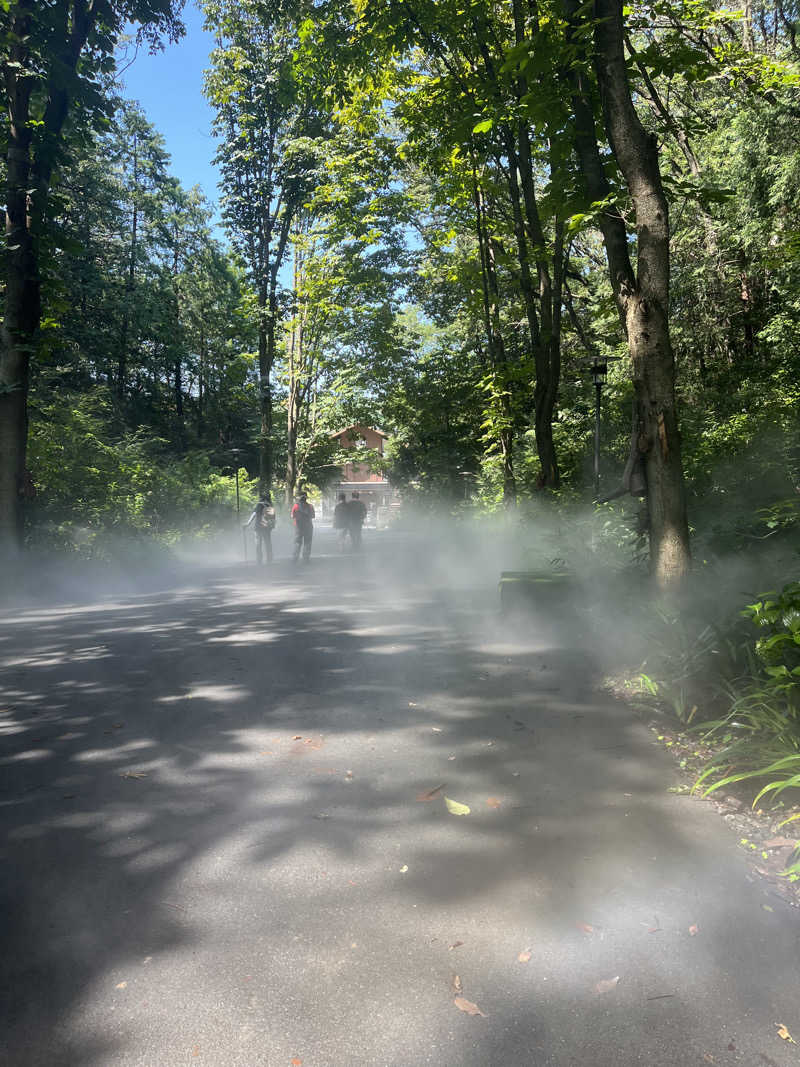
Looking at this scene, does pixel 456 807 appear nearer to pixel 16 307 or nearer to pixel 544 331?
pixel 544 331

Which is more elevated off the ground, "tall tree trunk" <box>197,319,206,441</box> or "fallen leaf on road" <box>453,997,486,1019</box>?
"tall tree trunk" <box>197,319,206,441</box>

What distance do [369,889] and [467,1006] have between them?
0.82m

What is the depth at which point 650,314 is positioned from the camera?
6.77m

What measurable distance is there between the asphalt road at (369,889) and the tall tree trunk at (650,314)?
1.63 metres

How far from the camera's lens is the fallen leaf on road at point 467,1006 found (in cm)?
244

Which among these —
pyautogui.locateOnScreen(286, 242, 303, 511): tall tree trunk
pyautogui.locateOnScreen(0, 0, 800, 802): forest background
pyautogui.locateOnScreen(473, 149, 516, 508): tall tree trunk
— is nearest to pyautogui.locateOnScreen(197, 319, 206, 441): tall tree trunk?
pyautogui.locateOnScreen(0, 0, 800, 802): forest background

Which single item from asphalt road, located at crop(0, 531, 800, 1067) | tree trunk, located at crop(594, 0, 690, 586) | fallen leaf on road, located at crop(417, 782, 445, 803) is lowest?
fallen leaf on road, located at crop(417, 782, 445, 803)

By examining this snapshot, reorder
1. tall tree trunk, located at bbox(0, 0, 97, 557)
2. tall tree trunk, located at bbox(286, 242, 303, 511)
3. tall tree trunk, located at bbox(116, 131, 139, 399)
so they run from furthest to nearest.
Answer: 1. tall tree trunk, located at bbox(286, 242, 303, 511)
2. tall tree trunk, located at bbox(116, 131, 139, 399)
3. tall tree trunk, located at bbox(0, 0, 97, 557)

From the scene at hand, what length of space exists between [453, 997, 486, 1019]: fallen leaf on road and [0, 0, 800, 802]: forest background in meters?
2.70

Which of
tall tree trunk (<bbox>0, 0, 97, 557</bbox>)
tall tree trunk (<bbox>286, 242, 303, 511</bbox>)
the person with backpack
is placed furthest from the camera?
tall tree trunk (<bbox>286, 242, 303, 511</bbox>)

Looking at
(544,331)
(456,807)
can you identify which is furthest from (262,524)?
(456,807)

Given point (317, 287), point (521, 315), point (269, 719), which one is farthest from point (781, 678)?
point (317, 287)

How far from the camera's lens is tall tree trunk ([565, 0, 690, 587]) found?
6.74 metres

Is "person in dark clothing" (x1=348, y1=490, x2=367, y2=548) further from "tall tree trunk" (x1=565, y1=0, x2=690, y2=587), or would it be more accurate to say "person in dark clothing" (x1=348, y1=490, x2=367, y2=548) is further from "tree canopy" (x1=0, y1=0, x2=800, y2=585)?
"tall tree trunk" (x1=565, y1=0, x2=690, y2=587)
